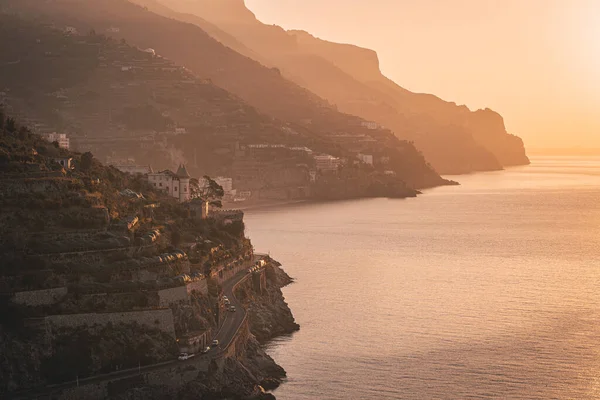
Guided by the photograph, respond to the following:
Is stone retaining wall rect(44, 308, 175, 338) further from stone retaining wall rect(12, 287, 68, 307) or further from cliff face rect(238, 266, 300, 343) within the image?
cliff face rect(238, 266, 300, 343)

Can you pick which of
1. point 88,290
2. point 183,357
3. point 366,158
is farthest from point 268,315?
point 366,158

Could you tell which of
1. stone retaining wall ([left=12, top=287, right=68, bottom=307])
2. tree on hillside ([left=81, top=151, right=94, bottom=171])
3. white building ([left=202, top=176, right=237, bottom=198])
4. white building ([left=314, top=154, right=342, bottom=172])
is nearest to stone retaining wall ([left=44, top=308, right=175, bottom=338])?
stone retaining wall ([left=12, top=287, right=68, bottom=307])

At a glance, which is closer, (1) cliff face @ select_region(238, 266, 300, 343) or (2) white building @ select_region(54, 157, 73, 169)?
(1) cliff face @ select_region(238, 266, 300, 343)

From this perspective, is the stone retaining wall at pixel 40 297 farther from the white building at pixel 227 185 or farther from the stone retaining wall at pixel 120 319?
the white building at pixel 227 185

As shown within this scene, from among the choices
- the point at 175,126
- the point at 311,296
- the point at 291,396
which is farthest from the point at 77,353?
the point at 175,126

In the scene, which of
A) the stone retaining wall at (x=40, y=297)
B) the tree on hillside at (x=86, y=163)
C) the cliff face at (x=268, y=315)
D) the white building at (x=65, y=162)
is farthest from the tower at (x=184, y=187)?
the stone retaining wall at (x=40, y=297)

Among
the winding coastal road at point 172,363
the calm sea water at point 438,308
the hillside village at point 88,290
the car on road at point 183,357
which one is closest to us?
the winding coastal road at point 172,363
